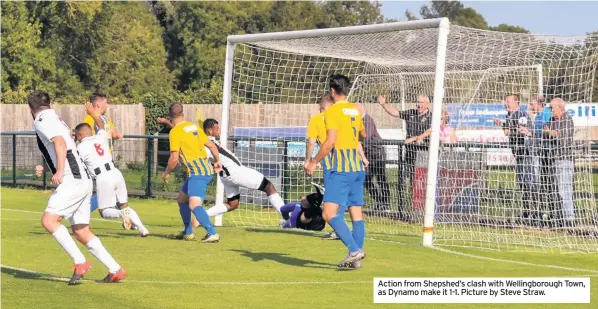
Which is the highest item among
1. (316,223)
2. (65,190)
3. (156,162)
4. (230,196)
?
(65,190)

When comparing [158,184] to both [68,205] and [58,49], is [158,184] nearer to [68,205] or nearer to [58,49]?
[68,205]

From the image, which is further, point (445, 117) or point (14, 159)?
point (14, 159)

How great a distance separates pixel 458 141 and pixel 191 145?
16.6ft

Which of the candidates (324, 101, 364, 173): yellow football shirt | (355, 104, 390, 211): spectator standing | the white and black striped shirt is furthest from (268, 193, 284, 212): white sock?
the white and black striped shirt

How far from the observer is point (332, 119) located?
37.6 feet

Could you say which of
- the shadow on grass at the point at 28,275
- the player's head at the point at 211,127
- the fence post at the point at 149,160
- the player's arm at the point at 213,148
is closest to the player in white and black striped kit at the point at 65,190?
the shadow on grass at the point at 28,275

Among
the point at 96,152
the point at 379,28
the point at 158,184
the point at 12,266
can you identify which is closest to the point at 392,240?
the point at 379,28

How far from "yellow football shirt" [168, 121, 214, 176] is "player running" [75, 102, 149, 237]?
3.87ft

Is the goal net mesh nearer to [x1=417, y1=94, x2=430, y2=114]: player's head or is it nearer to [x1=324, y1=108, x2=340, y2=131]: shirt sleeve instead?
[x1=417, y1=94, x2=430, y2=114]: player's head

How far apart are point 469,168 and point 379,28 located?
312cm

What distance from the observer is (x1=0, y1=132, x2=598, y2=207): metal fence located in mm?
17797

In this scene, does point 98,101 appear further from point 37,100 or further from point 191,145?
point 37,100

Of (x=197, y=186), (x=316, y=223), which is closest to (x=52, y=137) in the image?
(x=197, y=186)

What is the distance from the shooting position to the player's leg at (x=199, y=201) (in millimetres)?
14047
